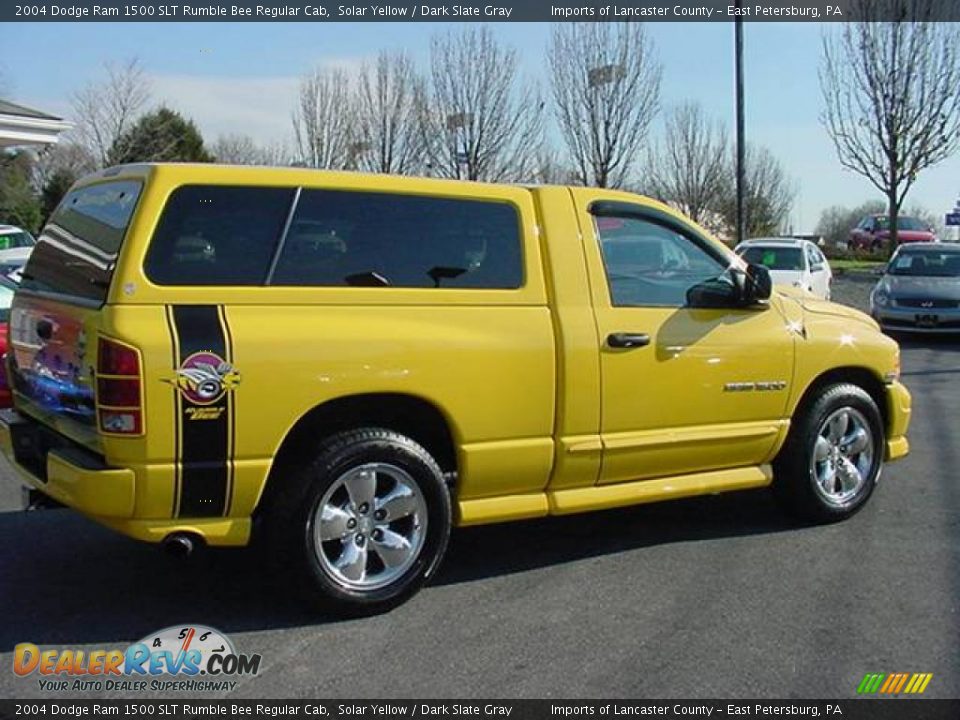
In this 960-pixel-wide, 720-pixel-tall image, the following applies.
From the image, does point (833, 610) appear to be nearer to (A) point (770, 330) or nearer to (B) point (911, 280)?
(A) point (770, 330)

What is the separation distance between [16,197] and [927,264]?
2751 cm

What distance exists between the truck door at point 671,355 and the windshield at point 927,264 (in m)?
11.4

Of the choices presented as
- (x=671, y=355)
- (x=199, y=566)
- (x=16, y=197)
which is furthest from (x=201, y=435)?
(x=16, y=197)

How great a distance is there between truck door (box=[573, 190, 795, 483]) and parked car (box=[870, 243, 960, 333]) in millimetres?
10168

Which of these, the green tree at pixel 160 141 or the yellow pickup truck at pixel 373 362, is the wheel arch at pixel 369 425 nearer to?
the yellow pickup truck at pixel 373 362

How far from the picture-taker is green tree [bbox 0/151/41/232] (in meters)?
29.1

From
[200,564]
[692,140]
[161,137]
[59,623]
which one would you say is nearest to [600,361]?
[200,564]

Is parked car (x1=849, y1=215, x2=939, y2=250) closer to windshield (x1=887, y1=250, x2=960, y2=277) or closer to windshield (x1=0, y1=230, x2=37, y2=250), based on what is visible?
windshield (x1=887, y1=250, x2=960, y2=277)

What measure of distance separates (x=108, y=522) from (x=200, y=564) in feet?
3.36

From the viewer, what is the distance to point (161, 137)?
3244 cm
